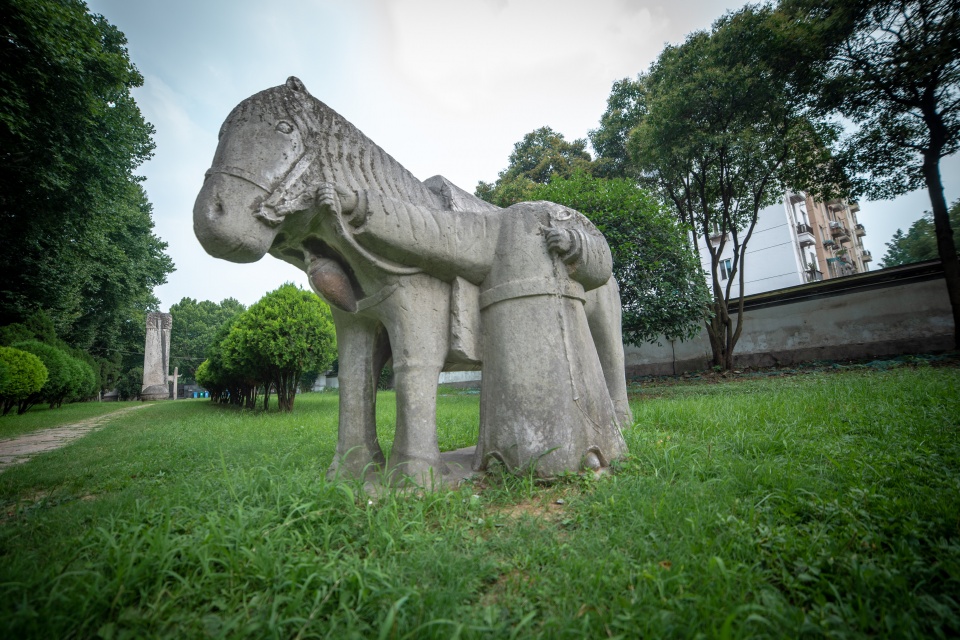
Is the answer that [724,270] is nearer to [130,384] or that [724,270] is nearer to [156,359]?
[156,359]

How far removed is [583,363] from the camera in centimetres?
269

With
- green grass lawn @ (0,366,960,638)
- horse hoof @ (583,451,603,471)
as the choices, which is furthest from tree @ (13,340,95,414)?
horse hoof @ (583,451,603,471)

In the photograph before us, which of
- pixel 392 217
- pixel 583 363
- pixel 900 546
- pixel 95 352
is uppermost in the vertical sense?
pixel 95 352

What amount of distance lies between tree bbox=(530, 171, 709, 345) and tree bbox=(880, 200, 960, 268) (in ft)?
32.7

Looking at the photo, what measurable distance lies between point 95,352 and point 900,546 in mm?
27369

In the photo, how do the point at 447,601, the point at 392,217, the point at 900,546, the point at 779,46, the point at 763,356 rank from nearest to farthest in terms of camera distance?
the point at 447,601
the point at 900,546
the point at 392,217
the point at 779,46
the point at 763,356

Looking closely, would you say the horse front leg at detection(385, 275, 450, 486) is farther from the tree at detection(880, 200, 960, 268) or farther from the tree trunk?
the tree at detection(880, 200, 960, 268)

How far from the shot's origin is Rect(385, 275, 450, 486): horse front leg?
246 centimetres

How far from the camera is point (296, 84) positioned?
248cm

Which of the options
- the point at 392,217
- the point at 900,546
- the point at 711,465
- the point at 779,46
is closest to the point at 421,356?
the point at 392,217

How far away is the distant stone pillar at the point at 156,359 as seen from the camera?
74.6 feet

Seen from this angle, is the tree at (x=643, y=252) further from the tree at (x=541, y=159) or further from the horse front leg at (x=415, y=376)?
the tree at (x=541, y=159)

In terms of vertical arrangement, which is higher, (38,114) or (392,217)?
(38,114)

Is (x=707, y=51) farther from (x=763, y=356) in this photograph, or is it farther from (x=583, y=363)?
(x=583, y=363)
